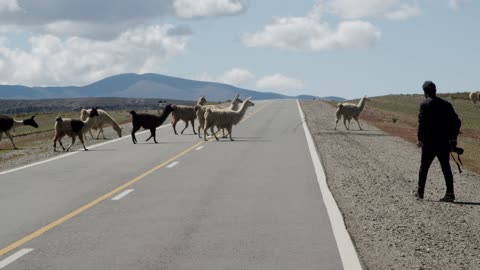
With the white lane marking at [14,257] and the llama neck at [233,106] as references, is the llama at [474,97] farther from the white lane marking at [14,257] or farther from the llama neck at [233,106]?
the white lane marking at [14,257]

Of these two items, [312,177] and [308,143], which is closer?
[312,177]

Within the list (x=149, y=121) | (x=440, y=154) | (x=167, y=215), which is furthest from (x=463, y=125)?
(x=167, y=215)

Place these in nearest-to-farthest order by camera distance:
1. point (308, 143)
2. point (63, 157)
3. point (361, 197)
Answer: point (361, 197), point (63, 157), point (308, 143)

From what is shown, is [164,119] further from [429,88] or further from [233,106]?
[429,88]

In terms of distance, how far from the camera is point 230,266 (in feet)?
24.6

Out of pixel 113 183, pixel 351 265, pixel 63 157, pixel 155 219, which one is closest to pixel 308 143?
pixel 63 157

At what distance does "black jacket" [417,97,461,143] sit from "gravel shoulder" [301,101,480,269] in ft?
3.98

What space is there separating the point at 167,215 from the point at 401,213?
3716 mm

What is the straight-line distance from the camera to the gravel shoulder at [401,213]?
8.28m

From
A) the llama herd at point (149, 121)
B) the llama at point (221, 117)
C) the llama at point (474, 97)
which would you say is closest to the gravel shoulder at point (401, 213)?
the llama at point (221, 117)

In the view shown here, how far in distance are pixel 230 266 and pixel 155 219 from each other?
3.14 meters

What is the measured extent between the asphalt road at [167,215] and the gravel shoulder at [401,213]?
0.58 metres

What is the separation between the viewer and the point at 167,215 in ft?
35.4

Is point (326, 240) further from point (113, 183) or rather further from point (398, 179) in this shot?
point (398, 179)
